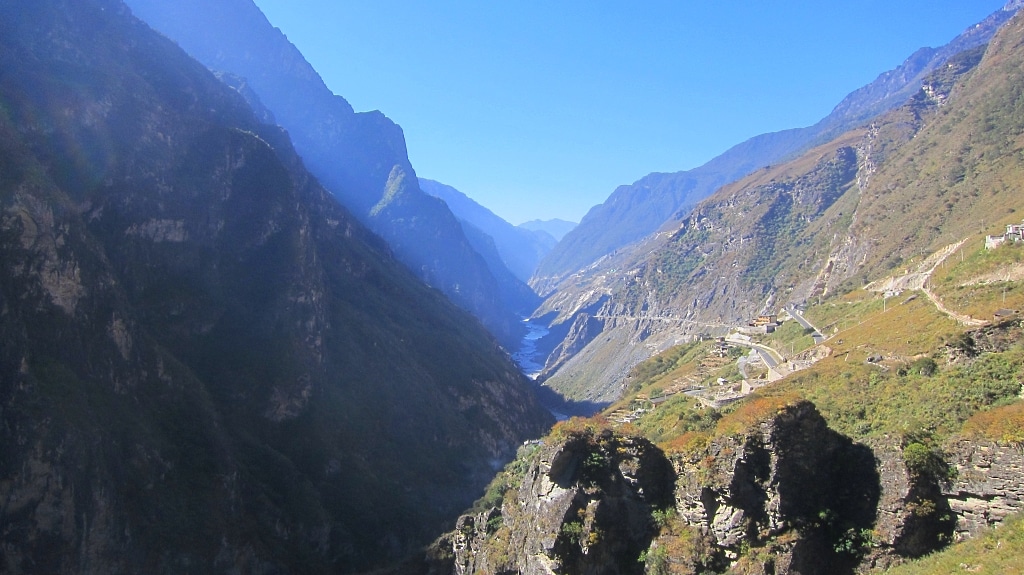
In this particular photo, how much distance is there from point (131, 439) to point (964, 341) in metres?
74.4

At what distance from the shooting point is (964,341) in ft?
111

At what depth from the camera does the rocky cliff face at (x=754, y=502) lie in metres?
21.4

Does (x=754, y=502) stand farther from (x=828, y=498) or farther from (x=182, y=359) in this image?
(x=182, y=359)

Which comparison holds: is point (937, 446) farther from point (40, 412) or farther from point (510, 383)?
point (510, 383)

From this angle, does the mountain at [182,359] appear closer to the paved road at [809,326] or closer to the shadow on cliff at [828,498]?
the paved road at [809,326]

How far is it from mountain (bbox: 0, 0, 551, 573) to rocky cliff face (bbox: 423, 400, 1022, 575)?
1944 inches

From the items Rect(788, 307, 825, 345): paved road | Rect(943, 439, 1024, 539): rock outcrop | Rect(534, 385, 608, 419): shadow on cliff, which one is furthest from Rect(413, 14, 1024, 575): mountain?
Rect(534, 385, 608, 419): shadow on cliff

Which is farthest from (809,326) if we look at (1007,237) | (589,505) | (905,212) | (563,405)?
(563,405)

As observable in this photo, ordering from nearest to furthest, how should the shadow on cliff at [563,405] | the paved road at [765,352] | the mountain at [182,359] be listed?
the mountain at [182,359] < the paved road at [765,352] < the shadow on cliff at [563,405]

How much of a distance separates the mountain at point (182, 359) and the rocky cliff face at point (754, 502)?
4938 centimetres

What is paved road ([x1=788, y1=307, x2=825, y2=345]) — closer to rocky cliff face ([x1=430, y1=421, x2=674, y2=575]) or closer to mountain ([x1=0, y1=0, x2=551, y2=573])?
rocky cliff face ([x1=430, y1=421, x2=674, y2=575])

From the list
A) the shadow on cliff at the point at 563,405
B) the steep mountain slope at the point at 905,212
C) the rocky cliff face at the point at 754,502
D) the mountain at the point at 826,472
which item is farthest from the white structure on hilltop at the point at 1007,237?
the shadow on cliff at the point at 563,405

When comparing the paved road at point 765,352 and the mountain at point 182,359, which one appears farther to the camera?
the paved road at point 765,352

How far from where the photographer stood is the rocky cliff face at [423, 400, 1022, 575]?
2144 cm
